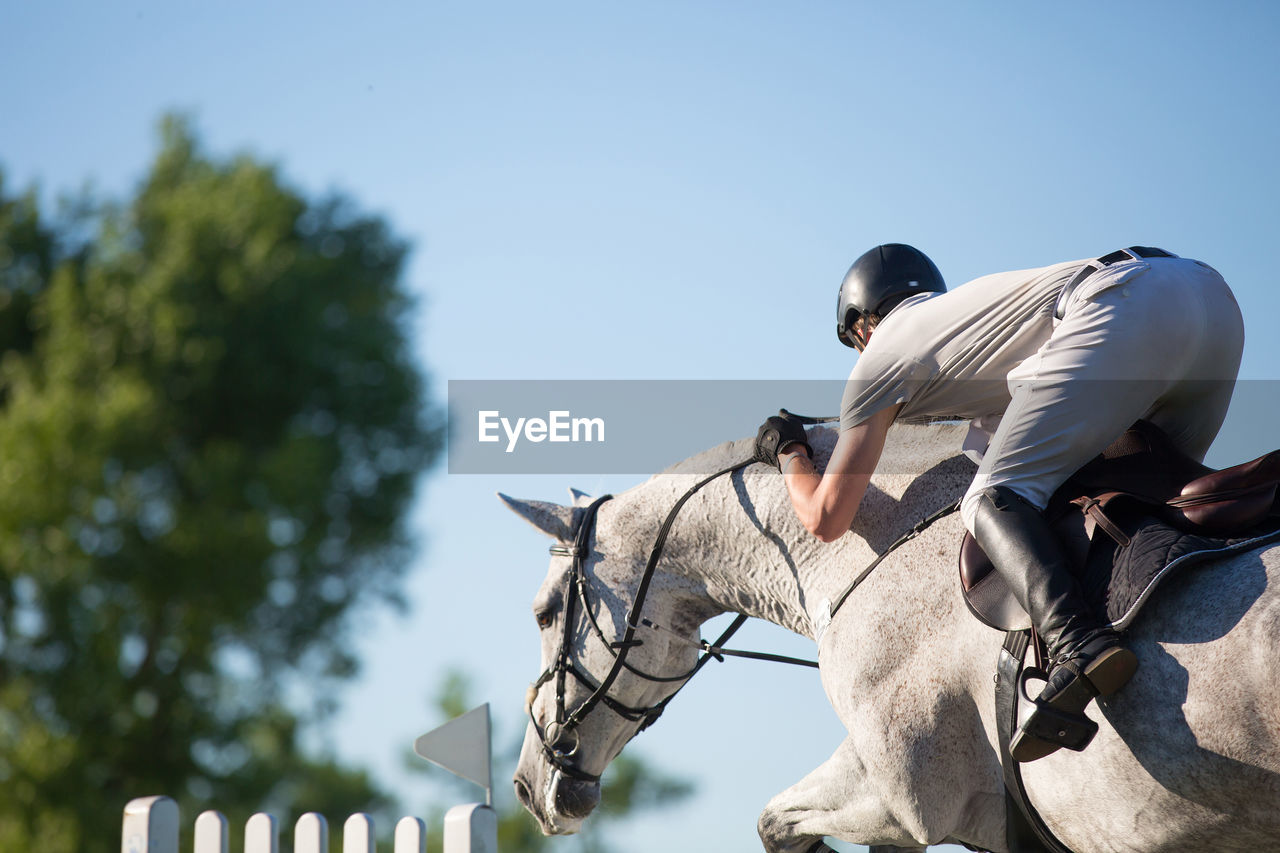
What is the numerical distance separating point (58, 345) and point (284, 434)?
3.34m

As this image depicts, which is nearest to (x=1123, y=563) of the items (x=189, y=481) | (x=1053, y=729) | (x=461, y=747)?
(x=1053, y=729)

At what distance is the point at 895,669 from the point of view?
10.0 ft

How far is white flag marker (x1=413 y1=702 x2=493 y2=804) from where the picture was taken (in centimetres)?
507

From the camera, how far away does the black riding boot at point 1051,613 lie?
237cm

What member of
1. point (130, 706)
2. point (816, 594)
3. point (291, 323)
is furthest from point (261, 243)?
point (816, 594)

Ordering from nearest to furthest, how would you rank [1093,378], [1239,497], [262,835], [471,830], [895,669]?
[1239,497] → [1093,378] → [895,669] → [471,830] → [262,835]

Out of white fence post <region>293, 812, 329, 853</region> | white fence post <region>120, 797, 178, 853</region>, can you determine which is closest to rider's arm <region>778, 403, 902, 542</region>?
white fence post <region>293, 812, 329, 853</region>

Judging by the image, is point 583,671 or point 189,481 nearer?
point 583,671

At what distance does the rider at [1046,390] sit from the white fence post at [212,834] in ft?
10.7

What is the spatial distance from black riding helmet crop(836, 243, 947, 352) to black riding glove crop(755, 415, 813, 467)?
420 millimetres

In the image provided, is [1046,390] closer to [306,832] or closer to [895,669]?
[895,669]

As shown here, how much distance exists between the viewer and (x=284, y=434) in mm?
16438

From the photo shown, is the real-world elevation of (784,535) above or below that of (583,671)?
above

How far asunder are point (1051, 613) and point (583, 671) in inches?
93.7
